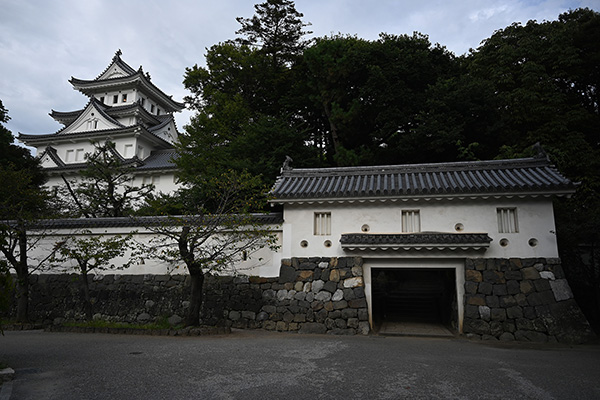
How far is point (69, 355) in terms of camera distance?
662cm

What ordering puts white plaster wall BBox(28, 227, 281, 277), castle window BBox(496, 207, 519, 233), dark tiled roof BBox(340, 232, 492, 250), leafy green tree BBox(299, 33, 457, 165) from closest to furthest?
1. dark tiled roof BBox(340, 232, 492, 250)
2. castle window BBox(496, 207, 519, 233)
3. white plaster wall BBox(28, 227, 281, 277)
4. leafy green tree BBox(299, 33, 457, 165)

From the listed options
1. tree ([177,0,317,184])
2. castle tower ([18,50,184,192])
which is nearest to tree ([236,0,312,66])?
tree ([177,0,317,184])

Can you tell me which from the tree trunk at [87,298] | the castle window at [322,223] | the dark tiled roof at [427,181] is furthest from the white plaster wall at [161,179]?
the castle window at [322,223]

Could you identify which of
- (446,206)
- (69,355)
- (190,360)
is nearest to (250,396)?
(190,360)

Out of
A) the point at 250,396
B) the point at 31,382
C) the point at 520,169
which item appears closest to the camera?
the point at 250,396

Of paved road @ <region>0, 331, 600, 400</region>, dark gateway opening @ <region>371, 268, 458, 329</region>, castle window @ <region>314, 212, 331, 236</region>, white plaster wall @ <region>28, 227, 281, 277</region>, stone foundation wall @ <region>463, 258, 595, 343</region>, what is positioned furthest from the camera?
dark gateway opening @ <region>371, 268, 458, 329</region>

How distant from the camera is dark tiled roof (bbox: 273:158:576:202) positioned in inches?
392

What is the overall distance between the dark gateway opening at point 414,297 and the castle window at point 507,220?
2075mm

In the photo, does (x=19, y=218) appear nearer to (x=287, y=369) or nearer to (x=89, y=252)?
(x=89, y=252)

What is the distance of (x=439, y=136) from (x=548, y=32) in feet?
32.1

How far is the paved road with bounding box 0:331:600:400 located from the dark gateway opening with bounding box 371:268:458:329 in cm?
392

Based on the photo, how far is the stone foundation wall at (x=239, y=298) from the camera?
10.3m

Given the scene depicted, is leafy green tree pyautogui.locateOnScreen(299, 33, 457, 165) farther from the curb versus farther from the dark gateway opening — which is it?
the curb

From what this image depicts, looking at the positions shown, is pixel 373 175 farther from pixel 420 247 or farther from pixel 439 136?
pixel 439 136
